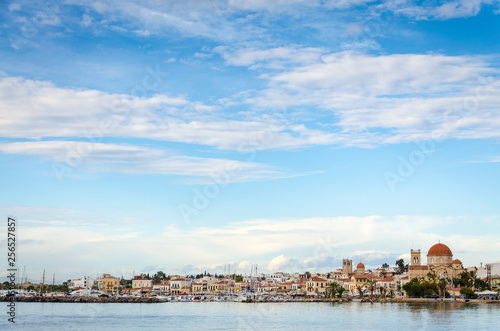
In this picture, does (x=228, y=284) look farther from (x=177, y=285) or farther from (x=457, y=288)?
(x=457, y=288)

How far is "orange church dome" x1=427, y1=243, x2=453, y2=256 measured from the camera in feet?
396

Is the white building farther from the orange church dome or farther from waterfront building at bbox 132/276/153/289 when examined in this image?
the orange church dome

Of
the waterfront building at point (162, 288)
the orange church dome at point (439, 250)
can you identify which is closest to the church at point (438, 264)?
the orange church dome at point (439, 250)

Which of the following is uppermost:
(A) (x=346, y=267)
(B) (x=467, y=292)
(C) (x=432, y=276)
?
(A) (x=346, y=267)

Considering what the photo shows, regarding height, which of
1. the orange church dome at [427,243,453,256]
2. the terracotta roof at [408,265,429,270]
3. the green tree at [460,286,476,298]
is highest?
the orange church dome at [427,243,453,256]

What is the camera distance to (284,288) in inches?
6353

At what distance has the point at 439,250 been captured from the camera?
397ft

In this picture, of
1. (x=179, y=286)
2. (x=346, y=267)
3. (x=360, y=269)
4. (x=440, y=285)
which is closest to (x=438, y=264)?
(x=440, y=285)

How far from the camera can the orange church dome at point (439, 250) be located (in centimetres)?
12056

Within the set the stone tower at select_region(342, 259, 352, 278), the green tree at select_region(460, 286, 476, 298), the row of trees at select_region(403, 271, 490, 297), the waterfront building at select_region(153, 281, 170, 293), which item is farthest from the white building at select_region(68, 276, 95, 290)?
the green tree at select_region(460, 286, 476, 298)

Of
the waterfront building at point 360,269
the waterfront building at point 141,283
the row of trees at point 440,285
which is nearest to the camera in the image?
the row of trees at point 440,285

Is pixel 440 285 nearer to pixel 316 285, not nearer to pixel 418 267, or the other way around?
pixel 418 267

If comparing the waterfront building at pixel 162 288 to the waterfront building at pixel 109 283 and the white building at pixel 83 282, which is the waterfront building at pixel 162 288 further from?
the white building at pixel 83 282

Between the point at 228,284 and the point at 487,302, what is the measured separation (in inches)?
3046
